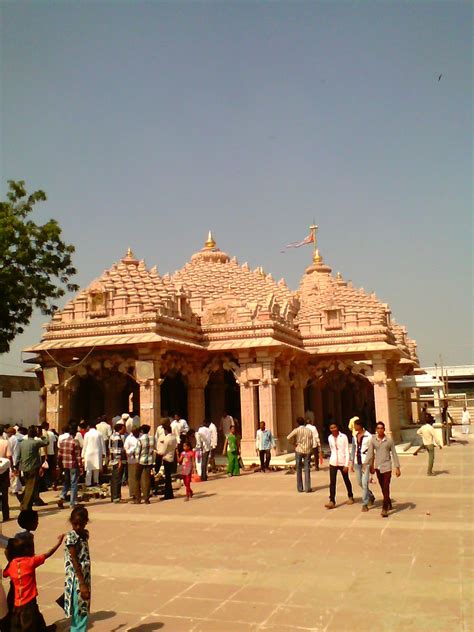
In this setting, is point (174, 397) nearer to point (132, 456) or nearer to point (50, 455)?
point (50, 455)

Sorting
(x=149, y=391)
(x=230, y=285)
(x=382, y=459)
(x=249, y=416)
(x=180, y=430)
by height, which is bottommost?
(x=382, y=459)

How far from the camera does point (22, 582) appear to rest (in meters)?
4.66

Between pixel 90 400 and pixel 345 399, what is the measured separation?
53.2ft

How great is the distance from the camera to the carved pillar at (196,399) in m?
21.1

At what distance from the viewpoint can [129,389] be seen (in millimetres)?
24922

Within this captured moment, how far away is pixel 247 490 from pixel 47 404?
8523 millimetres

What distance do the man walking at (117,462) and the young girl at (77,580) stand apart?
7669mm

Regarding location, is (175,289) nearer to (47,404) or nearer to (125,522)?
(47,404)

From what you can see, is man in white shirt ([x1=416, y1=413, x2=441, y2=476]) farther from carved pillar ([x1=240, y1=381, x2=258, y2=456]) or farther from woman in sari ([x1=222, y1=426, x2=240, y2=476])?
carved pillar ([x1=240, y1=381, x2=258, y2=456])

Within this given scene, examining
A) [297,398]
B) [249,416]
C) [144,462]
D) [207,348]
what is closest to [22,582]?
[144,462]

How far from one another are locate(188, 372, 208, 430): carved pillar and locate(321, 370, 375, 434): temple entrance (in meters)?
7.68

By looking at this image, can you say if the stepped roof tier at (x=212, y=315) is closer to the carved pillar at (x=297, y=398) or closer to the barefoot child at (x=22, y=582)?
the carved pillar at (x=297, y=398)

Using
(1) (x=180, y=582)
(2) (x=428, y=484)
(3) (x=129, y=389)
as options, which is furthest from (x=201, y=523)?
(3) (x=129, y=389)

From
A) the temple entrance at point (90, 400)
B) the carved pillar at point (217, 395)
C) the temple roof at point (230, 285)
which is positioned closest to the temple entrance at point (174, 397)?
the carved pillar at point (217, 395)
